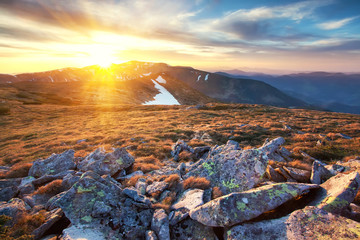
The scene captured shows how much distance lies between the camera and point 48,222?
4.82m

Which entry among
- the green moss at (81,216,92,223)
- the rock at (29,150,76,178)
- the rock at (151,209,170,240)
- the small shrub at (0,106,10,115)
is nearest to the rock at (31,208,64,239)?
the green moss at (81,216,92,223)

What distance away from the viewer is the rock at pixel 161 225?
14.4 feet

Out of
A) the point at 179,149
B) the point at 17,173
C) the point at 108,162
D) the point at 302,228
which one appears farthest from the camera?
the point at 179,149

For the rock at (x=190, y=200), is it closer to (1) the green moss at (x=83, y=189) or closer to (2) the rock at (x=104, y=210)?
(2) the rock at (x=104, y=210)

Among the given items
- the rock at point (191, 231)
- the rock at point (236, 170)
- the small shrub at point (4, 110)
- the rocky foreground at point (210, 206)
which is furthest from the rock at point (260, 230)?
the small shrub at point (4, 110)

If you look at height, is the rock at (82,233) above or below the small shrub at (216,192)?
below

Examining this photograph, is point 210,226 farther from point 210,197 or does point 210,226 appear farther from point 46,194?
point 46,194

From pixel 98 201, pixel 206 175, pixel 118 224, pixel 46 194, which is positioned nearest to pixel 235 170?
pixel 206 175

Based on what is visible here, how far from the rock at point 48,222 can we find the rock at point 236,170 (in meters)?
5.06

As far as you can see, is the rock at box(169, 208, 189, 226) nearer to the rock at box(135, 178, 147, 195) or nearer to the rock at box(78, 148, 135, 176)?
the rock at box(135, 178, 147, 195)

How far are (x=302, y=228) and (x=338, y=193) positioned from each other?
5.93 feet

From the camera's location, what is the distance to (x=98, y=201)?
5.29 m

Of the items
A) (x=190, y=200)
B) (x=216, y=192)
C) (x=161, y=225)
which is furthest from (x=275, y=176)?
(x=161, y=225)

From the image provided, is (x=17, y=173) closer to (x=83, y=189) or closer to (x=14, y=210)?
(x=14, y=210)
